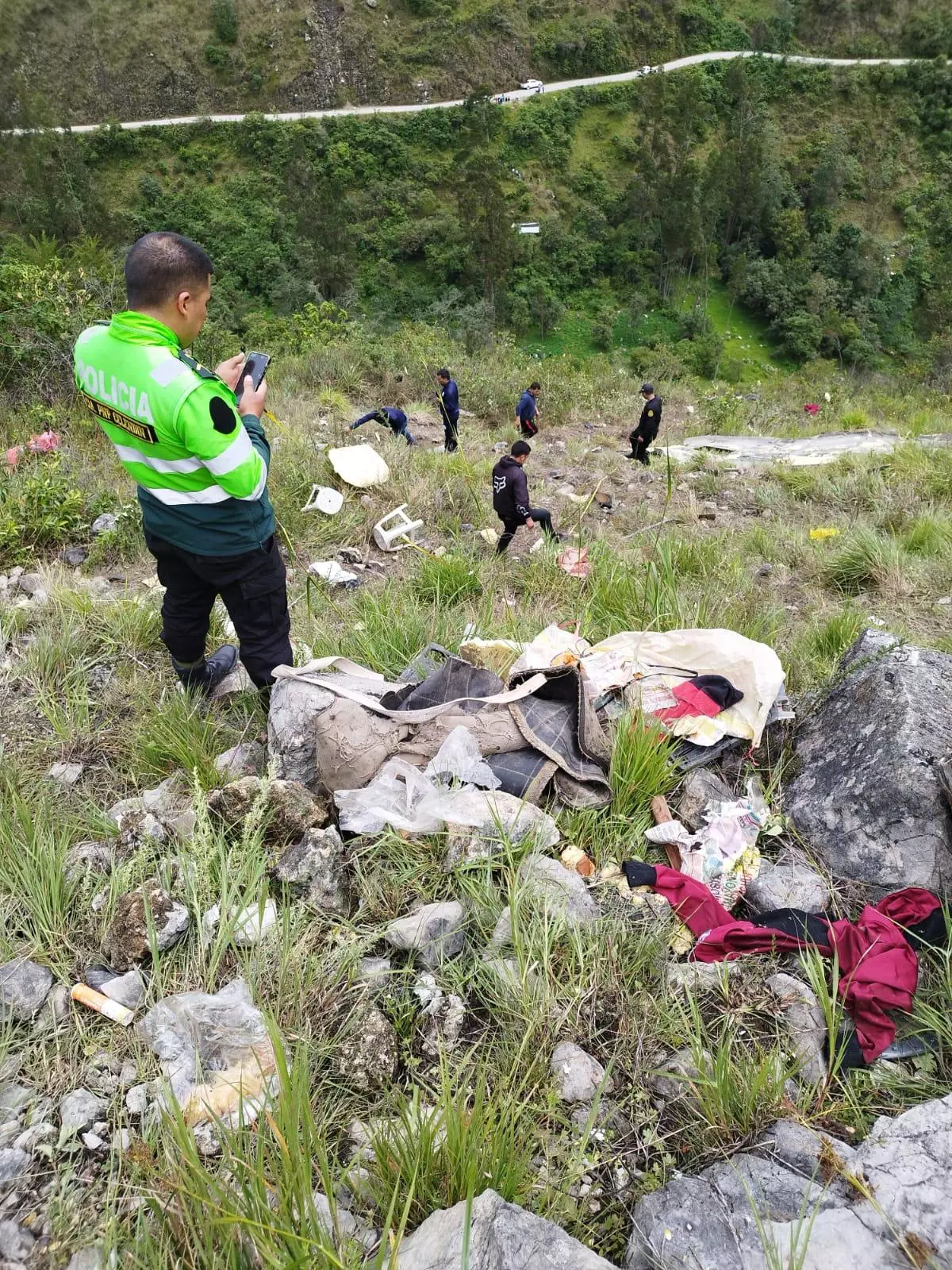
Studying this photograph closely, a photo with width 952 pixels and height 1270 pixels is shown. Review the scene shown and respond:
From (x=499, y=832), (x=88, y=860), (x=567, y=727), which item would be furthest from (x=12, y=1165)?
(x=567, y=727)

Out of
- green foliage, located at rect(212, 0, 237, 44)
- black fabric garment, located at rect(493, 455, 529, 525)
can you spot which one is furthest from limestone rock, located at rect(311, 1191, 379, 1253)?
green foliage, located at rect(212, 0, 237, 44)

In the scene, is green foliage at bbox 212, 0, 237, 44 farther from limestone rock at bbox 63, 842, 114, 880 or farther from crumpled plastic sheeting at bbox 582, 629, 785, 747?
limestone rock at bbox 63, 842, 114, 880

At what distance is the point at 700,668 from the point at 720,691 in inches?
7.2

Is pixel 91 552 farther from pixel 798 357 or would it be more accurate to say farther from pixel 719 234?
pixel 719 234

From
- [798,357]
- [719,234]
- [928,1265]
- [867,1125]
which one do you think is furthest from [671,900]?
[719,234]

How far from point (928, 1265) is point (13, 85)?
183ft

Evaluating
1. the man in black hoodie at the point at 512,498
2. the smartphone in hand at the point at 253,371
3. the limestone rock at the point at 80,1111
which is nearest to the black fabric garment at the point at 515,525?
the man in black hoodie at the point at 512,498

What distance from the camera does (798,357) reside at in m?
36.6

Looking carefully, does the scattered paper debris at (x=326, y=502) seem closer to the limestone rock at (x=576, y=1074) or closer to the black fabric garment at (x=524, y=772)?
the black fabric garment at (x=524, y=772)

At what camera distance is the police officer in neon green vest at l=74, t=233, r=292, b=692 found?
1951mm

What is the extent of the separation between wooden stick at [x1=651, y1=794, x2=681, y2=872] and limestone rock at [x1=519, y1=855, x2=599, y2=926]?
34 centimetres

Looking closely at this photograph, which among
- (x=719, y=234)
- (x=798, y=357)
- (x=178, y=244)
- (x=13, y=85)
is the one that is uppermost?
(x=13, y=85)

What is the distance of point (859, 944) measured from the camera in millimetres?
1721

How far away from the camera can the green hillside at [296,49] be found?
1640 inches
